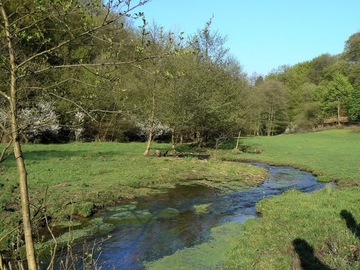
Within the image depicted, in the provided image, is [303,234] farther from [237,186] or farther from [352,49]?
[352,49]

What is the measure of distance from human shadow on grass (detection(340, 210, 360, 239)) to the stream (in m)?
3.45

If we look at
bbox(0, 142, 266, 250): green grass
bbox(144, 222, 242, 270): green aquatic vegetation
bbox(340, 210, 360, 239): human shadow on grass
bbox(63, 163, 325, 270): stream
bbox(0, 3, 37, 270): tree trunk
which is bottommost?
bbox(144, 222, 242, 270): green aquatic vegetation

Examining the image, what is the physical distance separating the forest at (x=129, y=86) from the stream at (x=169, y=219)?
3912 mm

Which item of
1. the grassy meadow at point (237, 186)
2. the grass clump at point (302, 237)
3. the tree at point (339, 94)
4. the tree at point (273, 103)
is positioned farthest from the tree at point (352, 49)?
the grass clump at point (302, 237)

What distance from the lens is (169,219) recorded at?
41.9 ft

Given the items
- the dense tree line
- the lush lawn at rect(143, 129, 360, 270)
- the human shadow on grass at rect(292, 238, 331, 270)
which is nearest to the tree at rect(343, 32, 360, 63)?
the dense tree line

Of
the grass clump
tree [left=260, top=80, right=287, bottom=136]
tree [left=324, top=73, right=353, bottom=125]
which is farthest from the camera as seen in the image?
tree [left=260, top=80, right=287, bottom=136]

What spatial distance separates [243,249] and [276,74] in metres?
94.1

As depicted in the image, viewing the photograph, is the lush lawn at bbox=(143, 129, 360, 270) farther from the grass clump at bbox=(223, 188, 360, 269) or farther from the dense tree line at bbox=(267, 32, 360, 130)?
the dense tree line at bbox=(267, 32, 360, 130)

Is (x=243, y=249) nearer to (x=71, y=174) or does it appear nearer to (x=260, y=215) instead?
(x=260, y=215)

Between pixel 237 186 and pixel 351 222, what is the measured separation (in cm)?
880

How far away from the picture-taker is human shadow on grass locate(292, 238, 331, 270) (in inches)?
312

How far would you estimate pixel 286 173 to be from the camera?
25.0 meters

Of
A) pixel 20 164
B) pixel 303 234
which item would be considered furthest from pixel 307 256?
pixel 20 164
